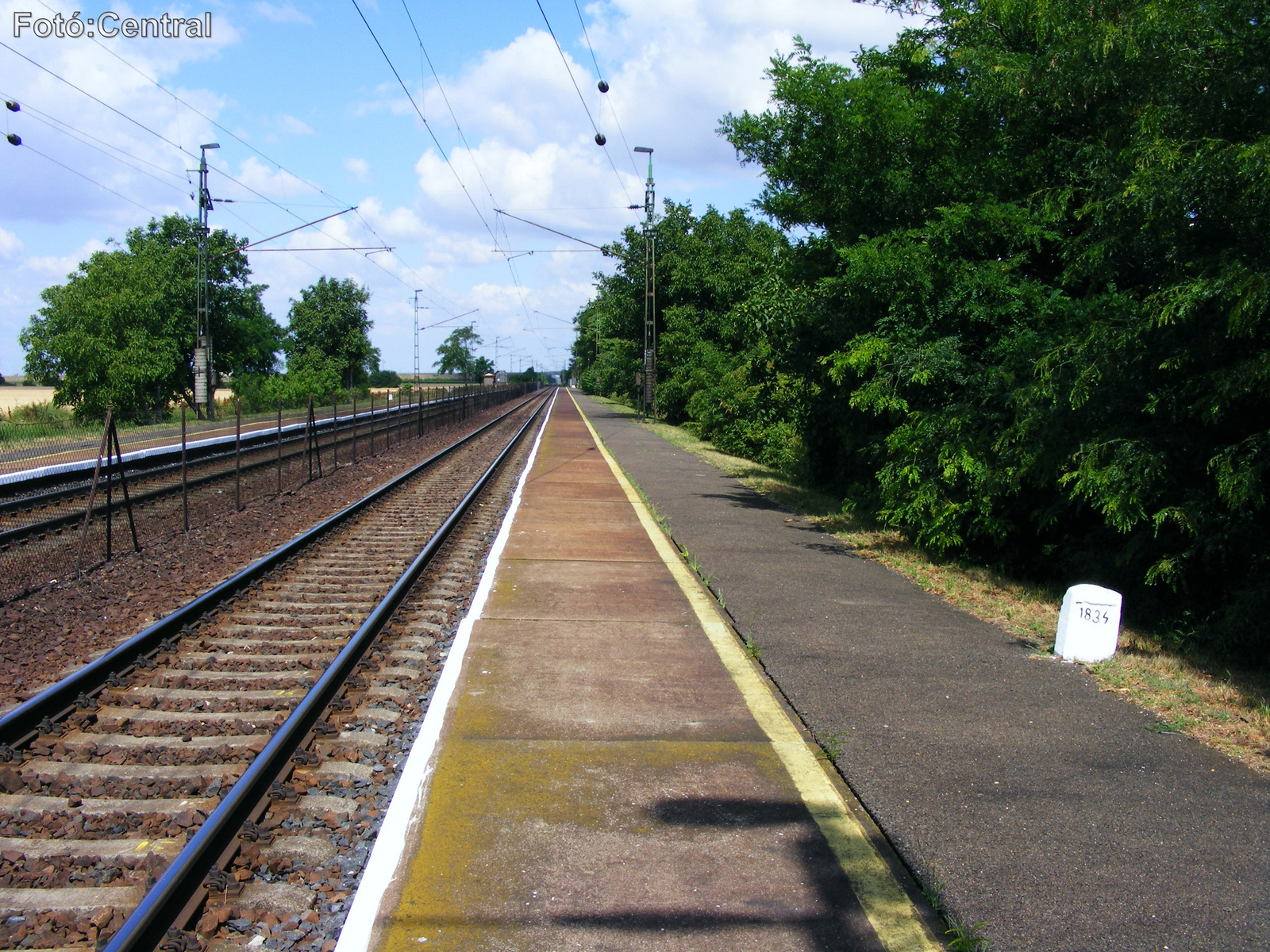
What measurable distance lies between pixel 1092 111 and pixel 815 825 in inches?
366

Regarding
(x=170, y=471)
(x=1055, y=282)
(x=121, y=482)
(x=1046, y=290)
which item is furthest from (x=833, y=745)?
(x=170, y=471)

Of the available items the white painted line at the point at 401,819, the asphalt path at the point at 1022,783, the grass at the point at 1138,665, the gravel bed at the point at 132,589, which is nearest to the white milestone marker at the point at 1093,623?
the grass at the point at 1138,665

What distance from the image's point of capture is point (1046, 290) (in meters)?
10.9

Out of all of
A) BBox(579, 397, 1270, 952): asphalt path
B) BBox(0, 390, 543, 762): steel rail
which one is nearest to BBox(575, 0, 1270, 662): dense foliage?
BBox(579, 397, 1270, 952): asphalt path

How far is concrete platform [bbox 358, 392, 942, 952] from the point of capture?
353 cm

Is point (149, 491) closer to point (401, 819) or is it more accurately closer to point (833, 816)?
point (401, 819)

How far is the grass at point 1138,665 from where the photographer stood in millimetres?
5555

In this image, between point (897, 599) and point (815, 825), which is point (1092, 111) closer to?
point (897, 599)

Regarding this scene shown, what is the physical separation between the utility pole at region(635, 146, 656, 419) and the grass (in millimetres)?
29651

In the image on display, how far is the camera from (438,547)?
11.0 metres

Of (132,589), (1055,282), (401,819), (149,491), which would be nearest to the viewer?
(401,819)

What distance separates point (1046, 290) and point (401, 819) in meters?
9.48

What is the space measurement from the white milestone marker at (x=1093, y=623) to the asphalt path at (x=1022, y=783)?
0.28 metres

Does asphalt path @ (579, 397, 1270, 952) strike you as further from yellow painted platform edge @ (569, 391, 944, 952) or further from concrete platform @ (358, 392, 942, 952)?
concrete platform @ (358, 392, 942, 952)
